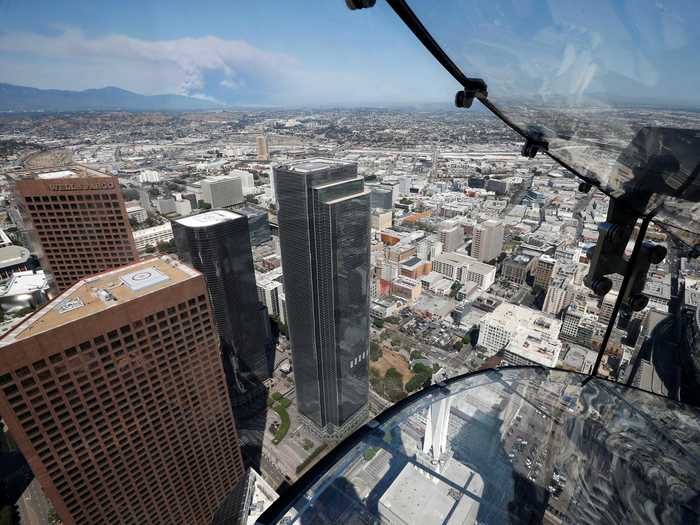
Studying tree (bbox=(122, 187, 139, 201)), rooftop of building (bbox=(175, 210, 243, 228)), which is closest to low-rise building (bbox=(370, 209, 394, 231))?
rooftop of building (bbox=(175, 210, 243, 228))

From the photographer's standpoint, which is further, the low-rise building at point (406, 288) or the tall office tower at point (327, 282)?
the low-rise building at point (406, 288)

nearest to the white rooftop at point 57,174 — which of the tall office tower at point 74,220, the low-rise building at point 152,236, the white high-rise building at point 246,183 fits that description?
the tall office tower at point 74,220

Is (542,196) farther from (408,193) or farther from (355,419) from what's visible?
(355,419)

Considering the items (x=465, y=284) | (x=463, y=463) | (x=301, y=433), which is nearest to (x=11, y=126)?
(x=301, y=433)

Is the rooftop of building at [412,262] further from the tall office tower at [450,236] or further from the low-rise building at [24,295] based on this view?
the low-rise building at [24,295]

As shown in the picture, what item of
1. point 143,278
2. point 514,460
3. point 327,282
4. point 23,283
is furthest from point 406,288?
point 23,283

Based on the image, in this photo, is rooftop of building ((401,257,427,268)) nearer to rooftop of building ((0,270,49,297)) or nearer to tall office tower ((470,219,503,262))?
tall office tower ((470,219,503,262))

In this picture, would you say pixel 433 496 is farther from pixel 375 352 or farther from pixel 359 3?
pixel 375 352
